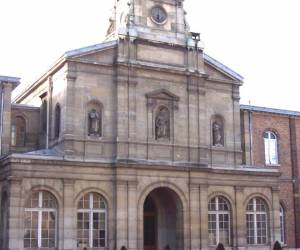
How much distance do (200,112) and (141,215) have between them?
6.59 meters

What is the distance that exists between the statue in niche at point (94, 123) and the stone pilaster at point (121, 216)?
279 centimetres

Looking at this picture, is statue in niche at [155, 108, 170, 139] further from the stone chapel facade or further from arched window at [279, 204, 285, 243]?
arched window at [279, 204, 285, 243]

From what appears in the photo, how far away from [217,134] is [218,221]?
4764mm

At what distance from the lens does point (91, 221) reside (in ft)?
90.7

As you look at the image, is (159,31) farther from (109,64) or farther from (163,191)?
(163,191)

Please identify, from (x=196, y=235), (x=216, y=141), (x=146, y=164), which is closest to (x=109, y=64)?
(x=146, y=164)

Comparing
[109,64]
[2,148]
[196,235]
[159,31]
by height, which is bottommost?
[196,235]

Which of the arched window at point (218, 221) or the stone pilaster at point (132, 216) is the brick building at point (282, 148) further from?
the stone pilaster at point (132, 216)

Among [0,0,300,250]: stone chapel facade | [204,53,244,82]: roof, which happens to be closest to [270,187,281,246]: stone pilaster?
[0,0,300,250]: stone chapel facade

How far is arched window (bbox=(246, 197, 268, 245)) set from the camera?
31.7 metres

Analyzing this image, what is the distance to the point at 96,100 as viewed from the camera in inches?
1144

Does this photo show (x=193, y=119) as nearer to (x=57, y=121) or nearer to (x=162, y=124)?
(x=162, y=124)

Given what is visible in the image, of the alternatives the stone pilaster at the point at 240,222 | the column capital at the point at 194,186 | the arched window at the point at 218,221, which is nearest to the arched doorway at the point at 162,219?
the column capital at the point at 194,186

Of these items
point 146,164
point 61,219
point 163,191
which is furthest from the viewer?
point 163,191
